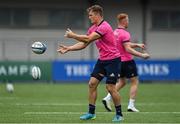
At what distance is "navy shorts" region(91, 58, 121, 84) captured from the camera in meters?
13.0

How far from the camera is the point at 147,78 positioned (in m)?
31.4

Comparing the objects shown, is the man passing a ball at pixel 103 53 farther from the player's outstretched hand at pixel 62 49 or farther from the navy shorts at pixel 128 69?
the navy shorts at pixel 128 69

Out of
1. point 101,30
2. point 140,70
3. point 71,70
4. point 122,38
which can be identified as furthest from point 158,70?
point 101,30

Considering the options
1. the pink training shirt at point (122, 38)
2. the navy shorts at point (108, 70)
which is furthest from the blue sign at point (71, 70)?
the navy shorts at point (108, 70)

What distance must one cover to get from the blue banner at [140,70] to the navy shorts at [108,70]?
17361 millimetres

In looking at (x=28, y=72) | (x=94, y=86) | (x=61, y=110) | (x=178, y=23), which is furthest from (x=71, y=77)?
(x=94, y=86)

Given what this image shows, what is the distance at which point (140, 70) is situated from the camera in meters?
31.5

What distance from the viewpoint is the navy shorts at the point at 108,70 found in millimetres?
12953

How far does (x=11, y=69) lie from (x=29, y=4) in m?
6.94

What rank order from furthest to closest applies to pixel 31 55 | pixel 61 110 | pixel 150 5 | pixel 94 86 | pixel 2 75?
pixel 150 5, pixel 31 55, pixel 2 75, pixel 61 110, pixel 94 86

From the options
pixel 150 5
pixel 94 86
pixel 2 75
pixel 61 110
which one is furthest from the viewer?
pixel 150 5

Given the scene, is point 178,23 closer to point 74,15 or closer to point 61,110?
point 74,15

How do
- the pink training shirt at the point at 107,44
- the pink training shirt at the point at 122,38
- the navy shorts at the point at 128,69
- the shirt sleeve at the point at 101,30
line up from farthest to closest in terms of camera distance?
the navy shorts at the point at 128,69 → the pink training shirt at the point at 122,38 → the pink training shirt at the point at 107,44 → the shirt sleeve at the point at 101,30

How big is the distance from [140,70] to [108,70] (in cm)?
1851
